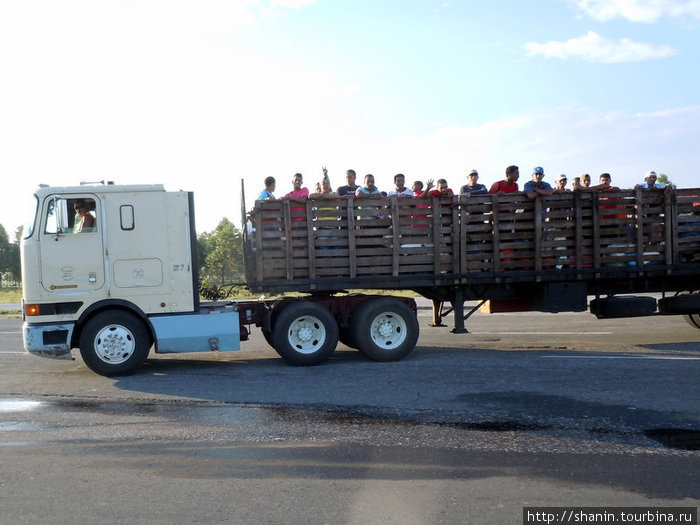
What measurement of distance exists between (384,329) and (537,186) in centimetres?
354

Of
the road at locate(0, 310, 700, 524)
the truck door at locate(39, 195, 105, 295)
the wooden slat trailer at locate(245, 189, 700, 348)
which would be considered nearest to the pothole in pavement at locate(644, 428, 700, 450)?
the road at locate(0, 310, 700, 524)

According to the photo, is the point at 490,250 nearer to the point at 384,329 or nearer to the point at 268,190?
the point at 384,329

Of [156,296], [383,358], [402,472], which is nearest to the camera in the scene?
[402,472]

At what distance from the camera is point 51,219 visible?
30.0ft

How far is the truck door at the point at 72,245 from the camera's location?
912 centimetres

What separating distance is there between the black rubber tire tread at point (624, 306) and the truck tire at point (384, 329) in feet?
11.5

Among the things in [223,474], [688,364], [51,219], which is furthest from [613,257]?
[51,219]

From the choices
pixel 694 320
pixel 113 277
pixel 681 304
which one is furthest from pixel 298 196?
pixel 694 320

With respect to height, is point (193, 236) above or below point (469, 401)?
above

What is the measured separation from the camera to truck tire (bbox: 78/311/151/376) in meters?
9.16

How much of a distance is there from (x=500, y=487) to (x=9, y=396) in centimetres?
636

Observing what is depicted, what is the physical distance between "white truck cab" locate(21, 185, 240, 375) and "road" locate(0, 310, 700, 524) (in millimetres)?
526

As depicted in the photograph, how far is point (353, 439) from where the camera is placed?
228 inches

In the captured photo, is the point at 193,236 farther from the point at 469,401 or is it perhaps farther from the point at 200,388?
the point at 469,401
